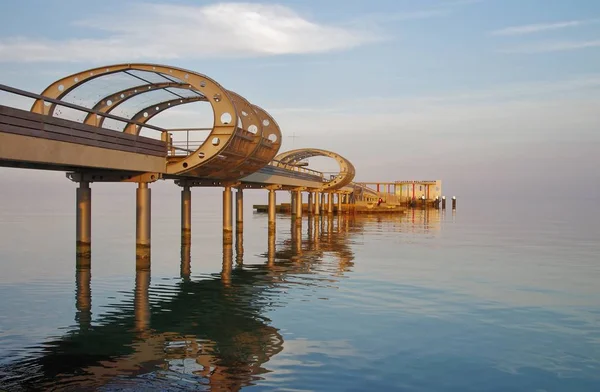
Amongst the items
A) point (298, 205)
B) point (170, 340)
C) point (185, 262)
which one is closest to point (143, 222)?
point (185, 262)

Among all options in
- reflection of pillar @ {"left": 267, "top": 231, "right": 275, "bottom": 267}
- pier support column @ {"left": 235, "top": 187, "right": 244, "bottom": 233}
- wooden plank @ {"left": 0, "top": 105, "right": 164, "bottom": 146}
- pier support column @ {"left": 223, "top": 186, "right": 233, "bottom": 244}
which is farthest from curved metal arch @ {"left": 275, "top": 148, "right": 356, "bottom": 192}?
wooden plank @ {"left": 0, "top": 105, "right": 164, "bottom": 146}

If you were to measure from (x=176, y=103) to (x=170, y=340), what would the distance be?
1745 centimetres

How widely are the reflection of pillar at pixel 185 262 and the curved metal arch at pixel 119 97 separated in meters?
6.49

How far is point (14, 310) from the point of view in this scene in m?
15.5

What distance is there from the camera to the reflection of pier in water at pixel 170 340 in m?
10.1

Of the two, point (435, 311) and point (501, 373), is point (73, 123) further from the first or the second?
point (501, 373)

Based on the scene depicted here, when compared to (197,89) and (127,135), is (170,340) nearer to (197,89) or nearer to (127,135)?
(127,135)

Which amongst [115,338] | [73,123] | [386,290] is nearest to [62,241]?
[73,123]

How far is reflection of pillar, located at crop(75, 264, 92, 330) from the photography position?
1456cm

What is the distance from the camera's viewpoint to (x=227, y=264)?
2639cm

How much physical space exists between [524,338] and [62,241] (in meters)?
29.4

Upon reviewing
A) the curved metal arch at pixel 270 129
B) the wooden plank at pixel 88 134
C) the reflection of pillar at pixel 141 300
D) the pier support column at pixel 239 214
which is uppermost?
the curved metal arch at pixel 270 129

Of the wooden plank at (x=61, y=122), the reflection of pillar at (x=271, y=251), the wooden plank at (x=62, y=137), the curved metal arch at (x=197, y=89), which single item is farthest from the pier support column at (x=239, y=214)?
the wooden plank at (x=62, y=137)

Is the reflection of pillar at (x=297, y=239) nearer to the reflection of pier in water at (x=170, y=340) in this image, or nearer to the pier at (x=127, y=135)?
the pier at (x=127, y=135)
